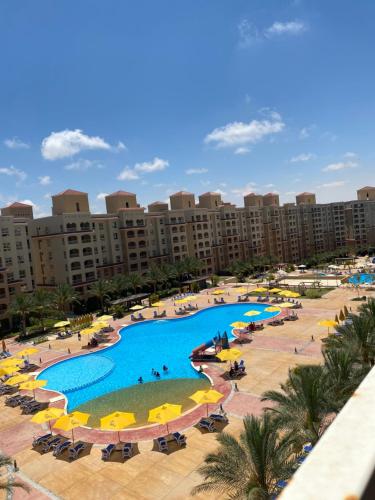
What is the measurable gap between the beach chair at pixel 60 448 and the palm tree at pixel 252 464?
10.7m

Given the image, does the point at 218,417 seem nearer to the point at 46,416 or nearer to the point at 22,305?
the point at 46,416

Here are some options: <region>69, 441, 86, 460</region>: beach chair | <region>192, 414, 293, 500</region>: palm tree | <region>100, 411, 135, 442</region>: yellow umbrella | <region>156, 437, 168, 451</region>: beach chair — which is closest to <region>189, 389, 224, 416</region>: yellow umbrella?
<region>156, 437, 168, 451</region>: beach chair

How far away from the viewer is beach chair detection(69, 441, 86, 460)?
62.3ft

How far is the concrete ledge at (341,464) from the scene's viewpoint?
2.11m

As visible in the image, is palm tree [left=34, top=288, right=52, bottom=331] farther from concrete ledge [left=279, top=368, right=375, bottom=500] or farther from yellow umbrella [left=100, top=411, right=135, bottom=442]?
concrete ledge [left=279, top=368, right=375, bottom=500]

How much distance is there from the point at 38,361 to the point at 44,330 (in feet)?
44.9

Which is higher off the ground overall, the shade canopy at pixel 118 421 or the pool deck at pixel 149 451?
the shade canopy at pixel 118 421

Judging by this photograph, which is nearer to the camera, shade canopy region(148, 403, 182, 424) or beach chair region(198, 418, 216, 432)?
shade canopy region(148, 403, 182, 424)

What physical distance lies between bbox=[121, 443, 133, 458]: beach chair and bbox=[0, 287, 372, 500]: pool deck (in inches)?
15.7

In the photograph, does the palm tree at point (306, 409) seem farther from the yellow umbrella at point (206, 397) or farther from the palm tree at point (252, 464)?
the yellow umbrella at point (206, 397)

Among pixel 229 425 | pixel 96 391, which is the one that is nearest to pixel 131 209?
pixel 96 391

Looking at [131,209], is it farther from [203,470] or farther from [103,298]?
[203,470]

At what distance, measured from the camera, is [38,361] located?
35969 mm

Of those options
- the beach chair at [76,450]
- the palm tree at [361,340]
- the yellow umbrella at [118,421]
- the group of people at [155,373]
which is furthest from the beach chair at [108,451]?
the palm tree at [361,340]
